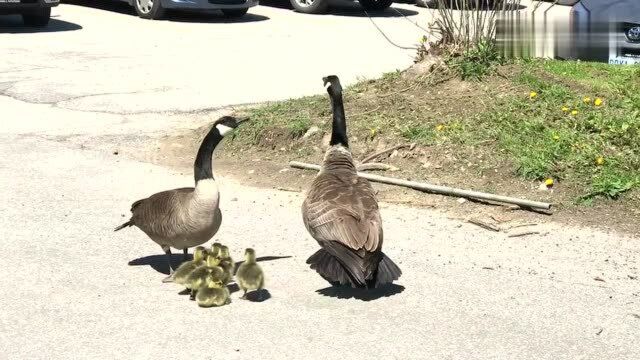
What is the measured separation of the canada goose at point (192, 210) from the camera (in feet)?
20.7

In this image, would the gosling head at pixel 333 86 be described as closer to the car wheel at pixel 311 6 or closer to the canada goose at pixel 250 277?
the canada goose at pixel 250 277

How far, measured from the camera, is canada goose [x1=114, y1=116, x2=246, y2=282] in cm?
632

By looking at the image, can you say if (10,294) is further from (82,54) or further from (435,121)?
(82,54)

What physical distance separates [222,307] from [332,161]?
4.66ft

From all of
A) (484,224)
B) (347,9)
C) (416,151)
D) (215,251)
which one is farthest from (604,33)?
(347,9)

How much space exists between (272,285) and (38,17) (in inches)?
566

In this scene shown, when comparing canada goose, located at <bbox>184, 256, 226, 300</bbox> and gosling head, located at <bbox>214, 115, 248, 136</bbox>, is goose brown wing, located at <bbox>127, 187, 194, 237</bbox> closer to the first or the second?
canada goose, located at <bbox>184, 256, 226, 300</bbox>

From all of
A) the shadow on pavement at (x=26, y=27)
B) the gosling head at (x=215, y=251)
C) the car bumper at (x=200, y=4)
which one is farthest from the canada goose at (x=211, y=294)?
the car bumper at (x=200, y=4)

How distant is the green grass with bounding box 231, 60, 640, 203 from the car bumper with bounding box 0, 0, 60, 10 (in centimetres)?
916

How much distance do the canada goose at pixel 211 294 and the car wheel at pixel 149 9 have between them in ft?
50.6

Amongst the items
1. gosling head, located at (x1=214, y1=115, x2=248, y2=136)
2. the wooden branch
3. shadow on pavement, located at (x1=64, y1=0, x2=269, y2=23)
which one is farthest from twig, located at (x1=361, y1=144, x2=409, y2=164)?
shadow on pavement, located at (x1=64, y1=0, x2=269, y2=23)

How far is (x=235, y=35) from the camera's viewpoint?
1916 cm

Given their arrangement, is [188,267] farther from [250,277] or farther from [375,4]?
[375,4]

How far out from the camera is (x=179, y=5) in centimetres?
2055
